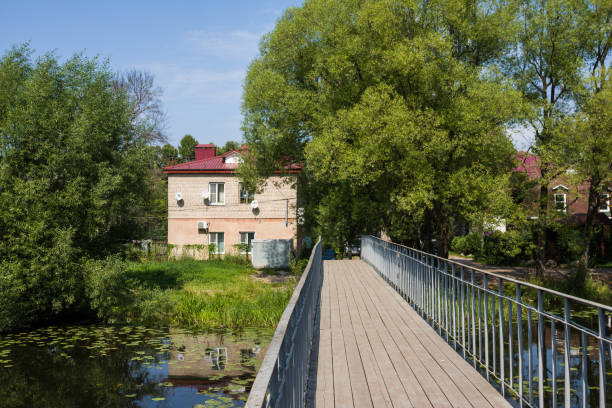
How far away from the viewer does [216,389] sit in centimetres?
1036

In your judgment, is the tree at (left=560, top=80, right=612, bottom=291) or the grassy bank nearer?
the grassy bank

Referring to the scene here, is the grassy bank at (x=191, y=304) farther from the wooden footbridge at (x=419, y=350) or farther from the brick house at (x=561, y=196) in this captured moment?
the brick house at (x=561, y=196)

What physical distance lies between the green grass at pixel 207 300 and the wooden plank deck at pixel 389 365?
22.5 feet

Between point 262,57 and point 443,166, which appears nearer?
point 443,166

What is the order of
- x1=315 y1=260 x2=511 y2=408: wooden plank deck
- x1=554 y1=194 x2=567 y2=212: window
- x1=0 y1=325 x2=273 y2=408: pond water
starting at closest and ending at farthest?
1. x1=315 y1=260 x2=511 y2=408: wooden plank deck
2. x1=0 y1=325 x2=273 y2=408: pond water
3. x1=554 y1=194 x2=567 y2=212: window

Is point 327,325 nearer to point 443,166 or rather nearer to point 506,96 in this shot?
point 443,166

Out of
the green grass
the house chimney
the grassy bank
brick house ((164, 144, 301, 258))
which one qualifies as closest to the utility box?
brick house ((164, 144, 301, 258))

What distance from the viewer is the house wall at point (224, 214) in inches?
1323

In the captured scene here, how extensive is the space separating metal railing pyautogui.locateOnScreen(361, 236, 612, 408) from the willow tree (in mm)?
3780

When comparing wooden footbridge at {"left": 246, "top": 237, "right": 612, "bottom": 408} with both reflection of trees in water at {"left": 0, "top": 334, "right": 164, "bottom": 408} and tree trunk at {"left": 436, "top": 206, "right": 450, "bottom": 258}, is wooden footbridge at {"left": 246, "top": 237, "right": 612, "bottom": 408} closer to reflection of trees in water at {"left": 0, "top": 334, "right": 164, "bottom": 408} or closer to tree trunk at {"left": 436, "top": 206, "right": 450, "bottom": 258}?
reflection of trees in water at {"left": 0, "top": 334, "right": 164, "bottom": 408}

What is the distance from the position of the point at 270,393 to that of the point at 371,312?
7.20 metres

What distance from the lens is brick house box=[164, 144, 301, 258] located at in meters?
33.6

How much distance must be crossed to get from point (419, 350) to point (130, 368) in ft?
27.1

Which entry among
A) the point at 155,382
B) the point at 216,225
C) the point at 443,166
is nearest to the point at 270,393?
the point at 155,382
